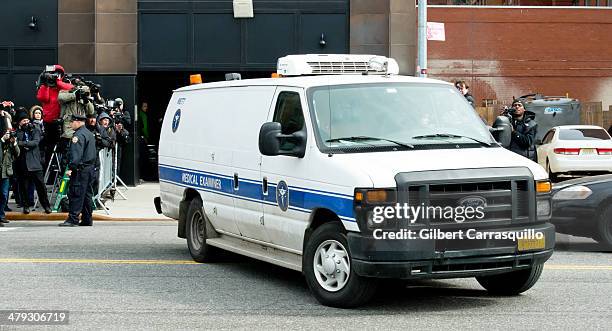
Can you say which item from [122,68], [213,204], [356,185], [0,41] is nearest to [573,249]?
[213,204]

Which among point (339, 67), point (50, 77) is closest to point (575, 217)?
point (339, 67)

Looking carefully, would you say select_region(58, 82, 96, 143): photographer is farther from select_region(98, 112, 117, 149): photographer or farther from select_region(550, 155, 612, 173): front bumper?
select_region(550, 155, 612, 173): front bumper

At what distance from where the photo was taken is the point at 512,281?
966 centimetres

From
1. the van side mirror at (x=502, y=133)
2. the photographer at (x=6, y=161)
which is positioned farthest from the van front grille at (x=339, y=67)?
the photographer at (x=6, y=161)

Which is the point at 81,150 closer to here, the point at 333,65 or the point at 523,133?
the point at 333,65

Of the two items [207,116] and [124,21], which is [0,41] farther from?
[207,116]

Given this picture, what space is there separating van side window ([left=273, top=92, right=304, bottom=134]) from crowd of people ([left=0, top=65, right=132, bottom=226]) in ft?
22.2

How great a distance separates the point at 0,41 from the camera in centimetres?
2509

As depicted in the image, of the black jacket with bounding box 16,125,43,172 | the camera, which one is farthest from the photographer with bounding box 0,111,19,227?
the camera

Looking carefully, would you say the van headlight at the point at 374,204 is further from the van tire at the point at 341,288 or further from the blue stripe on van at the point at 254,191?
the van tire at the point at 341,288

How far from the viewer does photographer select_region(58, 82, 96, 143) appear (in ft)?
60.5

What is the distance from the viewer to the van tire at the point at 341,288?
28.9 feet

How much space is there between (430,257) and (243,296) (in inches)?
80.7

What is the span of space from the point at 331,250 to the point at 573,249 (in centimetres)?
550
